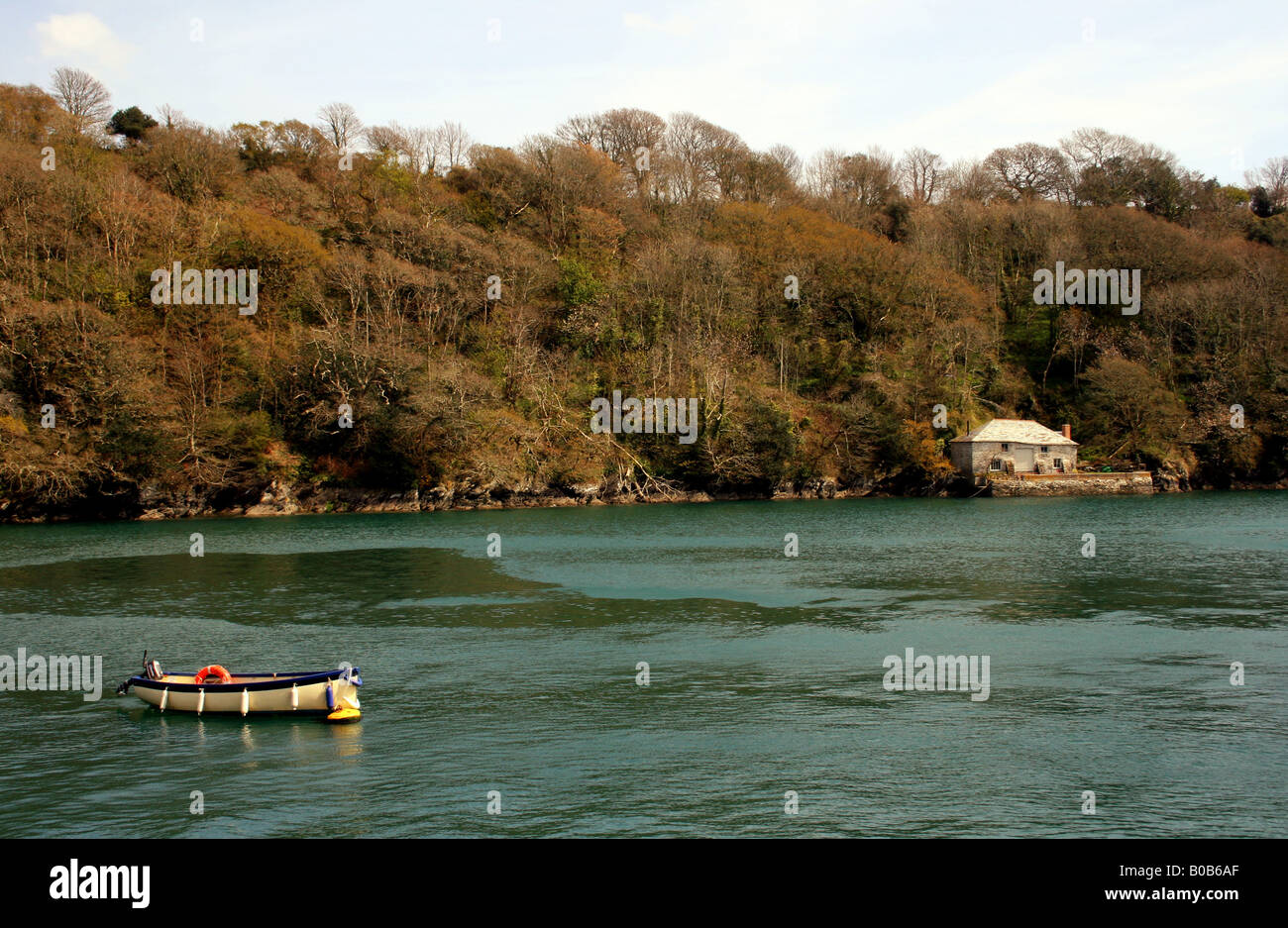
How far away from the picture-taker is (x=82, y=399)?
5666 cm

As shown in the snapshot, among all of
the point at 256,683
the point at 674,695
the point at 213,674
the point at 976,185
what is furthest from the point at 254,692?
the point at 976,185

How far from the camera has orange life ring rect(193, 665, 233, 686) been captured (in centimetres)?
1842

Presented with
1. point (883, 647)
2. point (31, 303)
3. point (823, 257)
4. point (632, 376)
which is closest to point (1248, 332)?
point (823, 257)

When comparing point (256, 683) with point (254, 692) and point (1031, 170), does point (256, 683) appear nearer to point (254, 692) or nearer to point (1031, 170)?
point (254, 692)

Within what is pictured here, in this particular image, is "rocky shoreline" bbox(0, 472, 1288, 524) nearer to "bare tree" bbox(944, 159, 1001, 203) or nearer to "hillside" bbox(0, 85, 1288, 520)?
"hillside" bbox(0, 85, 1288, 520)

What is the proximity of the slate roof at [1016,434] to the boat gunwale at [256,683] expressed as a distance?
6048cm

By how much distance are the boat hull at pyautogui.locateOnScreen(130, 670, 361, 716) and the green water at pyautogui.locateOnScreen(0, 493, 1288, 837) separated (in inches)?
16.0

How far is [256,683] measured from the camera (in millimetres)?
17984

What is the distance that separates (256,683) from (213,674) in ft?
4.10

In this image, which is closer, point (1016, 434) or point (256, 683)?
point (256, 683)

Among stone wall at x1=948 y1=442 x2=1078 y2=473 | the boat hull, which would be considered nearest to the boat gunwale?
the boat hull

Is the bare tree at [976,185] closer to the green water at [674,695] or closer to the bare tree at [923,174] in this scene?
the bare tree at [923,174]
